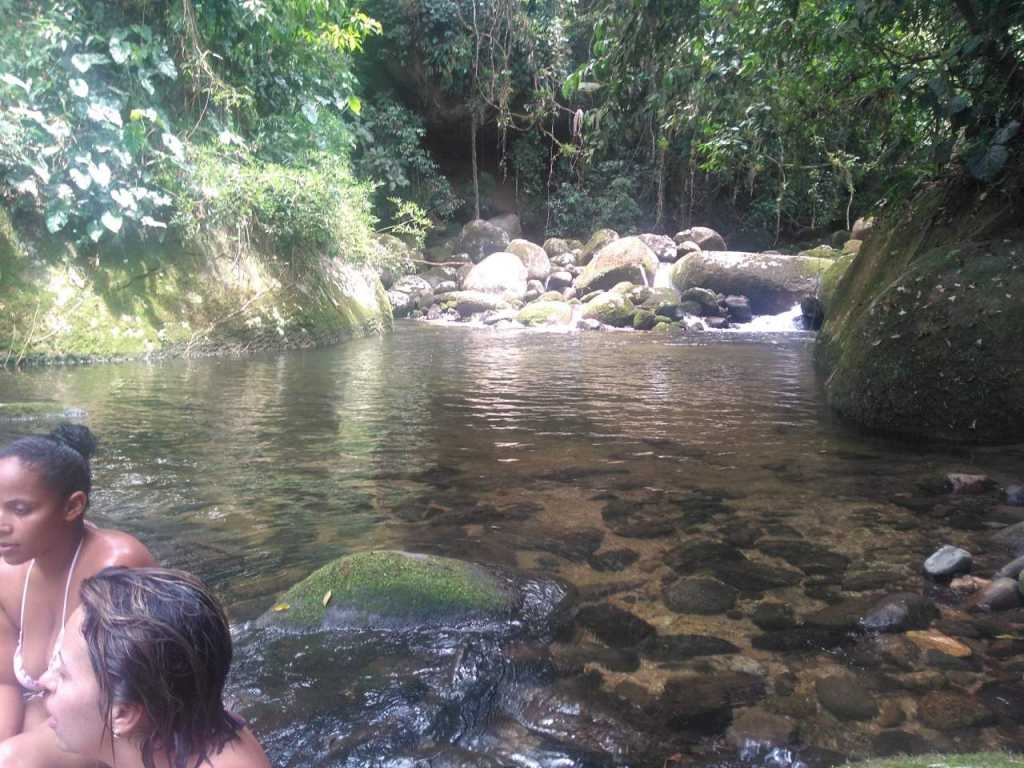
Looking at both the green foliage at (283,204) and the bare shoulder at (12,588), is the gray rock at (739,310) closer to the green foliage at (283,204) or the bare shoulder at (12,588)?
the green foliage at (283,204)

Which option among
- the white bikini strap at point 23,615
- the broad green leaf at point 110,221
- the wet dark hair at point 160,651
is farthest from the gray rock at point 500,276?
the wet dark hair at point 160,651

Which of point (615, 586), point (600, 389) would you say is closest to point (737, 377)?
point (600, 389)

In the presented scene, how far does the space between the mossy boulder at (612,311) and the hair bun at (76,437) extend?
14950mm

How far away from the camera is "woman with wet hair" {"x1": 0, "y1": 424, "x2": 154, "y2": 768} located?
1989 mm

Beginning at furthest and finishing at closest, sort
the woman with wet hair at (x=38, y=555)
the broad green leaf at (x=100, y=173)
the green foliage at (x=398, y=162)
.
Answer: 1. the green foliage at (x=398, y=162)
2. the broad green leaf at (x=100, y=173)
3. the woman with wet hair at (x=38, y=555)

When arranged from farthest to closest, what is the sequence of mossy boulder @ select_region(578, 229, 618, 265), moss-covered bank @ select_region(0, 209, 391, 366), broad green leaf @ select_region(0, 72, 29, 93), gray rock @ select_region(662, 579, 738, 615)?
1. mossy boulder @ select_region(578, 229, 618, 265)
2. moss-covered bank @ select_region(0, 209, 391, 366)
3. broad green leaf @ select_region(0, 72, 29, 93)
4. gray rock @ select_region(662, 579, 738, 615)

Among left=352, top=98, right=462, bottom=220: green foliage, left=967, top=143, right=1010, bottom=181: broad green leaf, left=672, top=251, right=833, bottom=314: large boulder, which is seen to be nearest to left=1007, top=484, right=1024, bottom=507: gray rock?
left=967, top=143, right=1010, bottom=181: broad green leaf

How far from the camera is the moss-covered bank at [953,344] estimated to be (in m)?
5.60

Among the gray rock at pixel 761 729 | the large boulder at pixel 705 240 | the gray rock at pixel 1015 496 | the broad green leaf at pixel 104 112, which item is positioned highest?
the broad green leaf at pixel 104 112

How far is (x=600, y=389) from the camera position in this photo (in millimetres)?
9031

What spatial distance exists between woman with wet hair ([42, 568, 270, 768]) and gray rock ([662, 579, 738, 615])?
235 cm

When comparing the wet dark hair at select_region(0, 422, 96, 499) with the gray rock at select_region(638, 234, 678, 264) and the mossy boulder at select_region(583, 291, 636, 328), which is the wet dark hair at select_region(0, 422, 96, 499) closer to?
the mossy boulder at select_region(583, 291, 636, 328)

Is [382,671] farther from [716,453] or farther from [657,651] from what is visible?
[716,453]

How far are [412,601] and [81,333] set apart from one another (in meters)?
9.42
